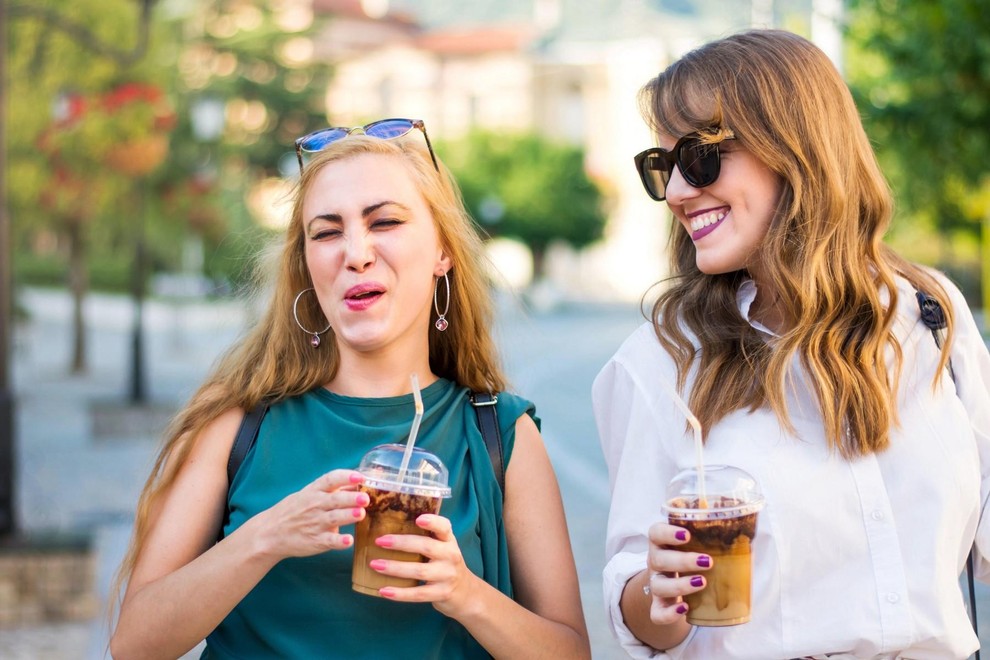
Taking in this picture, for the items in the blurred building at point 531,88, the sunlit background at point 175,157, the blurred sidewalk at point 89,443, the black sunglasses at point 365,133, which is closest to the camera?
the black sunglasses at point 365,133

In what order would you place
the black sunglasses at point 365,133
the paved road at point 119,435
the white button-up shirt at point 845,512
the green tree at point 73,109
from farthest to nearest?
the green tree at point 73,109
the paved road at point 119,435
the black sunglasses at point 365,133
the white button-up shirt at point 845,512

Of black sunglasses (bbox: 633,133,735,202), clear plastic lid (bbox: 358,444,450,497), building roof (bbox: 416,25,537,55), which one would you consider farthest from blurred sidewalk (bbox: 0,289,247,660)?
building roof (bbox: 416,25,537,55)

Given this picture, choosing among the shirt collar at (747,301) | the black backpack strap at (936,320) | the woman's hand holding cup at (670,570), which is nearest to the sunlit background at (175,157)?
the shirt collar at (747,301)

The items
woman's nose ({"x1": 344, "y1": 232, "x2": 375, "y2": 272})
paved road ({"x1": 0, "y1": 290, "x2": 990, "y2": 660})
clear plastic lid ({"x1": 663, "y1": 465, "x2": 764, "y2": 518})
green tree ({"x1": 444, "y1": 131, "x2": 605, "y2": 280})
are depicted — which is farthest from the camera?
green tree ({"x1": 444, "y1": 131, "x2": 605, "y2": 280})

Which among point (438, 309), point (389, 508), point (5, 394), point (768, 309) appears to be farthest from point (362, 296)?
point (5, 394)

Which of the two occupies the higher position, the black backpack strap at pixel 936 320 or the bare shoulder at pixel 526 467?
the black backpack strap at pixel 936 320

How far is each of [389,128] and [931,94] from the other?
32.5ft

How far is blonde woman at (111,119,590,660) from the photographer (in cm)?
245

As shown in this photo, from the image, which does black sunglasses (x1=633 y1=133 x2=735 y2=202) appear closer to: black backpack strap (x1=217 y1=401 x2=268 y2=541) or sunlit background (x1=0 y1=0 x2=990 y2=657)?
sunlit background (x1=0 y1=0 x2=990 y2=657)

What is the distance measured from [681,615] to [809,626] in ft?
0.84

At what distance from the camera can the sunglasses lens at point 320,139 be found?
2.73 metres

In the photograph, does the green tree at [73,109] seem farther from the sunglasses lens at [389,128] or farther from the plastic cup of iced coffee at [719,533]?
the plastic cup of iced coffee at [719,533]

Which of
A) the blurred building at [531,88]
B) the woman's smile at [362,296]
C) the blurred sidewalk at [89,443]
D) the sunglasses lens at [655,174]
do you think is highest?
the blurred building at [531,88]

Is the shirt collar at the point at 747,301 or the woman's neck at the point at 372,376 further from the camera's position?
the woman's neck at the point at 372,376
